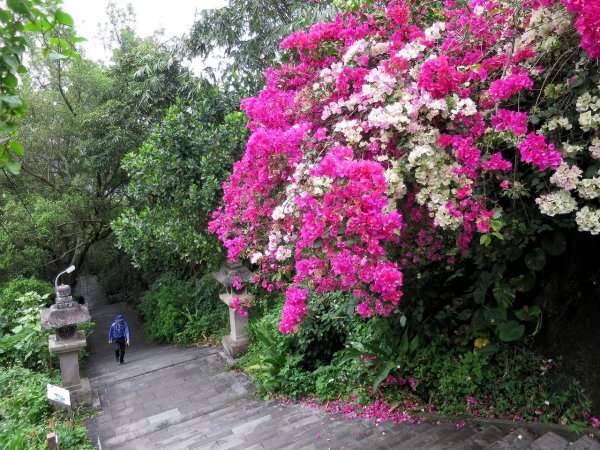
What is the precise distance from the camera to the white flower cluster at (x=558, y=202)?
85.8 inches

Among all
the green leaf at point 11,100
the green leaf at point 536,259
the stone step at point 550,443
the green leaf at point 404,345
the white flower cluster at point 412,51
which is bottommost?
the stone step at point 550,443

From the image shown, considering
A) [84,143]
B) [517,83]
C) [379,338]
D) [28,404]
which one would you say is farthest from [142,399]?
[84,143]

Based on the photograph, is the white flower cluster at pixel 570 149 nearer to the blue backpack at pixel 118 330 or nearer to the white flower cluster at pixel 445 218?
the white flower cluster at pixel 445 218

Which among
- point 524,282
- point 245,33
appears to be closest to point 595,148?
point 524,282

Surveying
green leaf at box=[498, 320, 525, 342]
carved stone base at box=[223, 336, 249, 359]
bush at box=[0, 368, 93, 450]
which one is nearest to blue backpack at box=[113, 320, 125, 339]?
bush at box=[0, 368, 93, 450]

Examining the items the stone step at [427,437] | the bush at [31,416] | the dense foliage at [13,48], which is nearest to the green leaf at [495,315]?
the stone step at [427,437]

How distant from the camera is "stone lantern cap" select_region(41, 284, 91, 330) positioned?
19.4ft

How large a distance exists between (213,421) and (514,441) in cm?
315

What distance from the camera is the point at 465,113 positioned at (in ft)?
7.80

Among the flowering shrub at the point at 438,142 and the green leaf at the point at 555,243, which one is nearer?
the flowering shrub at the point at 438,142

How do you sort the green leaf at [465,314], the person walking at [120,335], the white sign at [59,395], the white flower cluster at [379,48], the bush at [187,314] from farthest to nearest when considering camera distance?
the bush at [187,314], the person walking at [120,335], the white sign at [59,395], the green leaf at [465,314], the white flower cluster at [379,48]

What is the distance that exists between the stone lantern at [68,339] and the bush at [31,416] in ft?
1.01

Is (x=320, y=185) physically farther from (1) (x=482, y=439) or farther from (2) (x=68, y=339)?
(2) (x=68, y=339)

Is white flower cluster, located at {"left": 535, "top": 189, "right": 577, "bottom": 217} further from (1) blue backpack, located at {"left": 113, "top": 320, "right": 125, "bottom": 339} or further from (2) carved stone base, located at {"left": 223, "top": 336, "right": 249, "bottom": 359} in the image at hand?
(1) blue backpack, located at {"left": 113, "top": 320, "right": 125, "bottom": 339}
